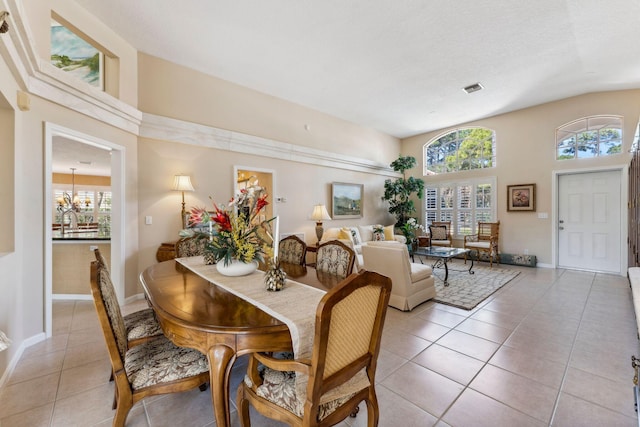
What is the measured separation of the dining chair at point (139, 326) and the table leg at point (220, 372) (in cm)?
71

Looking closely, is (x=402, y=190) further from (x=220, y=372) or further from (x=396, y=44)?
(x=220, y=372)

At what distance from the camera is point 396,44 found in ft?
11.1

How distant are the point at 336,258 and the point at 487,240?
5.13 m

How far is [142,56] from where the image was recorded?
11.8ft

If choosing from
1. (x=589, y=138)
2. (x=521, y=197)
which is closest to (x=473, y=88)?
(x=589, y=138)

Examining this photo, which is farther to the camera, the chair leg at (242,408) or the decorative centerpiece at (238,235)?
the decorative centerpiece at (238,235)

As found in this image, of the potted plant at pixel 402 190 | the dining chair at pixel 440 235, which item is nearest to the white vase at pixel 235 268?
the dining chair at pixel 440 235

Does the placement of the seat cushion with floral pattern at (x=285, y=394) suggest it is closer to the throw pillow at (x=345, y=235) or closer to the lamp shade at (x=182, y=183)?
the lamp shade at (x=182, y=183)

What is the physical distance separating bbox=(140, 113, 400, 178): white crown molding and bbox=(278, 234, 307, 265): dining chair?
2370mm

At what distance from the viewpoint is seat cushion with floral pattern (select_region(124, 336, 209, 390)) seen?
1315 mm

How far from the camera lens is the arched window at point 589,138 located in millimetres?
4809

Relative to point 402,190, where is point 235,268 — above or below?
below

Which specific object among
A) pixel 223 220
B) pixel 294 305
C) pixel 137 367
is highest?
pixel 223 220

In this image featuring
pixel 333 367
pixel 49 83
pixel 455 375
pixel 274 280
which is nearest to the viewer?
pixel 333 367
